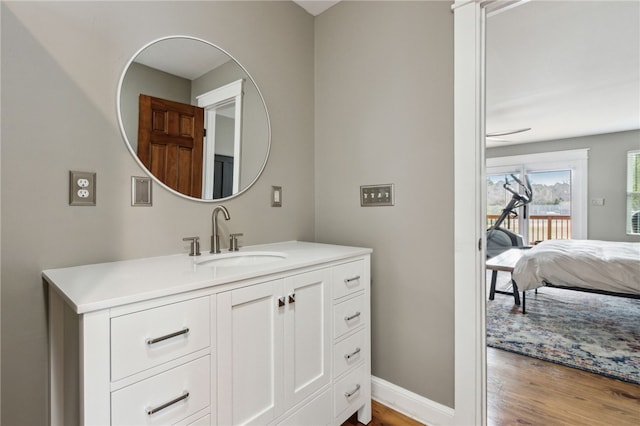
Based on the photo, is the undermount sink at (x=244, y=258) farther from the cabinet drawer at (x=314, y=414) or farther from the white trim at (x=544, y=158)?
the white trim at (x=544, y=158)

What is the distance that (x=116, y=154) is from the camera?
3.92 ft

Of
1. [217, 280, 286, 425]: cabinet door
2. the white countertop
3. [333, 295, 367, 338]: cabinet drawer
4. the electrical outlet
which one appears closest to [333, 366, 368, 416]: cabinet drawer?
[333, 295, 367, 338]: cabinet drawer

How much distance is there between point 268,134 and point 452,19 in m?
1.09

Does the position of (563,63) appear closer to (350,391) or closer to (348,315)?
(348,315)

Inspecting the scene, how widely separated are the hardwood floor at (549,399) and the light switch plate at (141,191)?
1.43 metres

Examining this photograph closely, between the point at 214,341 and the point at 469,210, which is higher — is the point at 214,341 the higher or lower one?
the lower one

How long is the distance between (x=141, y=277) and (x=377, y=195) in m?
1.21

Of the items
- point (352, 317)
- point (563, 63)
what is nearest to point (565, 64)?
point (563, 63)

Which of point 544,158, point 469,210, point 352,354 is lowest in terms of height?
point 352,354

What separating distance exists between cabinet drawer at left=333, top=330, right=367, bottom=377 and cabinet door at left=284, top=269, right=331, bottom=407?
0.18ft

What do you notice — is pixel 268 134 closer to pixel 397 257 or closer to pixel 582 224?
pixel 397 257

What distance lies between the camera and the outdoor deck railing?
568cm

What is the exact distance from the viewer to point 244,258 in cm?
150

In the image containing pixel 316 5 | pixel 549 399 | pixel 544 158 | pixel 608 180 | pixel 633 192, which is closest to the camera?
pixel 549 399
